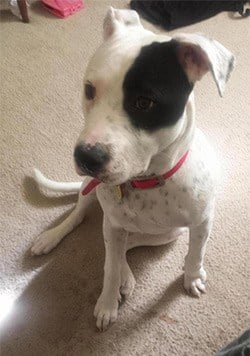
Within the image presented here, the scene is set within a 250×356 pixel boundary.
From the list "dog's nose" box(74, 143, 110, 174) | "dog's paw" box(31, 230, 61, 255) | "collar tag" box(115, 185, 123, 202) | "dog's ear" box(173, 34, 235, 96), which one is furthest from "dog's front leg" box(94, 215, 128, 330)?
"dog's ear" box(173, 34, 235, 96)

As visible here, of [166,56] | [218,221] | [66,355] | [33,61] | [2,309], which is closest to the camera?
[166,56]

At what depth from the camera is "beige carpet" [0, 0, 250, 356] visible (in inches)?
57.0

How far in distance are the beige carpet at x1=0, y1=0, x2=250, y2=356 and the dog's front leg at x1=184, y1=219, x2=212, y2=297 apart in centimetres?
4

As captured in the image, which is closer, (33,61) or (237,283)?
(237,283)

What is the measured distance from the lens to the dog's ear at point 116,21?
109 cm

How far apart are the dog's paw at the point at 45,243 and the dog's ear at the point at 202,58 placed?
84cm

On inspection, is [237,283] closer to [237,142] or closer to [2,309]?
[237,142]

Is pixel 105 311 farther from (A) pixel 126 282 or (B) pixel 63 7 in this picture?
(B) pixel 63 7

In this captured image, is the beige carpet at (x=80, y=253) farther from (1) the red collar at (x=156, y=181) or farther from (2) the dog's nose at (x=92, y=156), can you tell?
(2) the dog's nose at (x=92, y=156)

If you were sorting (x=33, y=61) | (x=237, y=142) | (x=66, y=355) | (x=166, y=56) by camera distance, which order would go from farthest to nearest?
(x=33, y=61)
(x=237, y=142)
(x=66, y=355)
(x=166, y=56)

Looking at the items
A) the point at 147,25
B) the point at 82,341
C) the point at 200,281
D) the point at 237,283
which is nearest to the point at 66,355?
the point at 82,341

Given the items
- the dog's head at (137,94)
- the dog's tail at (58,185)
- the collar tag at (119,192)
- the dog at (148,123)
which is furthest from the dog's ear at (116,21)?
the dog's tail at (58,185)

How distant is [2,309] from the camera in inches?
59.9

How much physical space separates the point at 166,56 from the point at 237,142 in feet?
3.34
